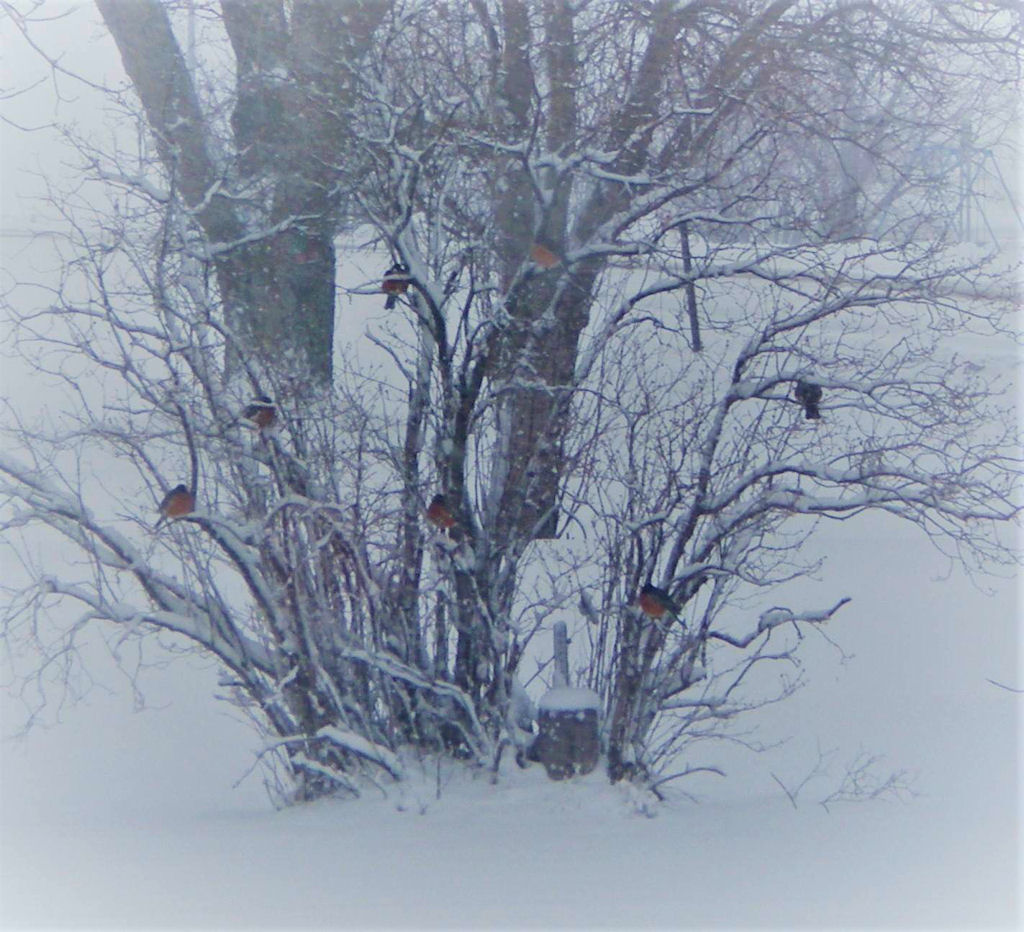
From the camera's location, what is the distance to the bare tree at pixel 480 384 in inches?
214

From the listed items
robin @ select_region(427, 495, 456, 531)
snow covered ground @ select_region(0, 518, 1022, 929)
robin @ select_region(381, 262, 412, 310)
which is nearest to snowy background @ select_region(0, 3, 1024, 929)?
snow covered ground @ select_region(0, 518, 1022, 929)

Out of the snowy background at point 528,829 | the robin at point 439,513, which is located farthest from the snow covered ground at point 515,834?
the robin at point 439,513

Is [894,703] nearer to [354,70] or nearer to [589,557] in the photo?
[589,557]

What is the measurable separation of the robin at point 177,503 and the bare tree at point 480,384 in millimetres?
115

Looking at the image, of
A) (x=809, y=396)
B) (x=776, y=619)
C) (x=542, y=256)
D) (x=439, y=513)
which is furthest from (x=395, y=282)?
(x=776, y=619)

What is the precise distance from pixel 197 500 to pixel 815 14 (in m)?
4.14

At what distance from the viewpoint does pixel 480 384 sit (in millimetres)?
5527

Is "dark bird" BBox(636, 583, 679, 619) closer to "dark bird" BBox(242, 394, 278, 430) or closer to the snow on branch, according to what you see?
the snow on branch

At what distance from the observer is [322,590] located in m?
5.56

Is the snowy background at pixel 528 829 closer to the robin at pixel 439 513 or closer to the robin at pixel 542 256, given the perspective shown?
the robin at pixel 439 513

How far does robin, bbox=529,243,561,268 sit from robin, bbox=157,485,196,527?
1743 mm

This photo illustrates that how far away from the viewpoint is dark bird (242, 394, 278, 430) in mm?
5137

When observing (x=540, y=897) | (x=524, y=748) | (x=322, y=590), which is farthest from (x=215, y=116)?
(x=540, y=897)

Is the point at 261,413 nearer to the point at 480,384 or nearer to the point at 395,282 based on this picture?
the point at 395,282
